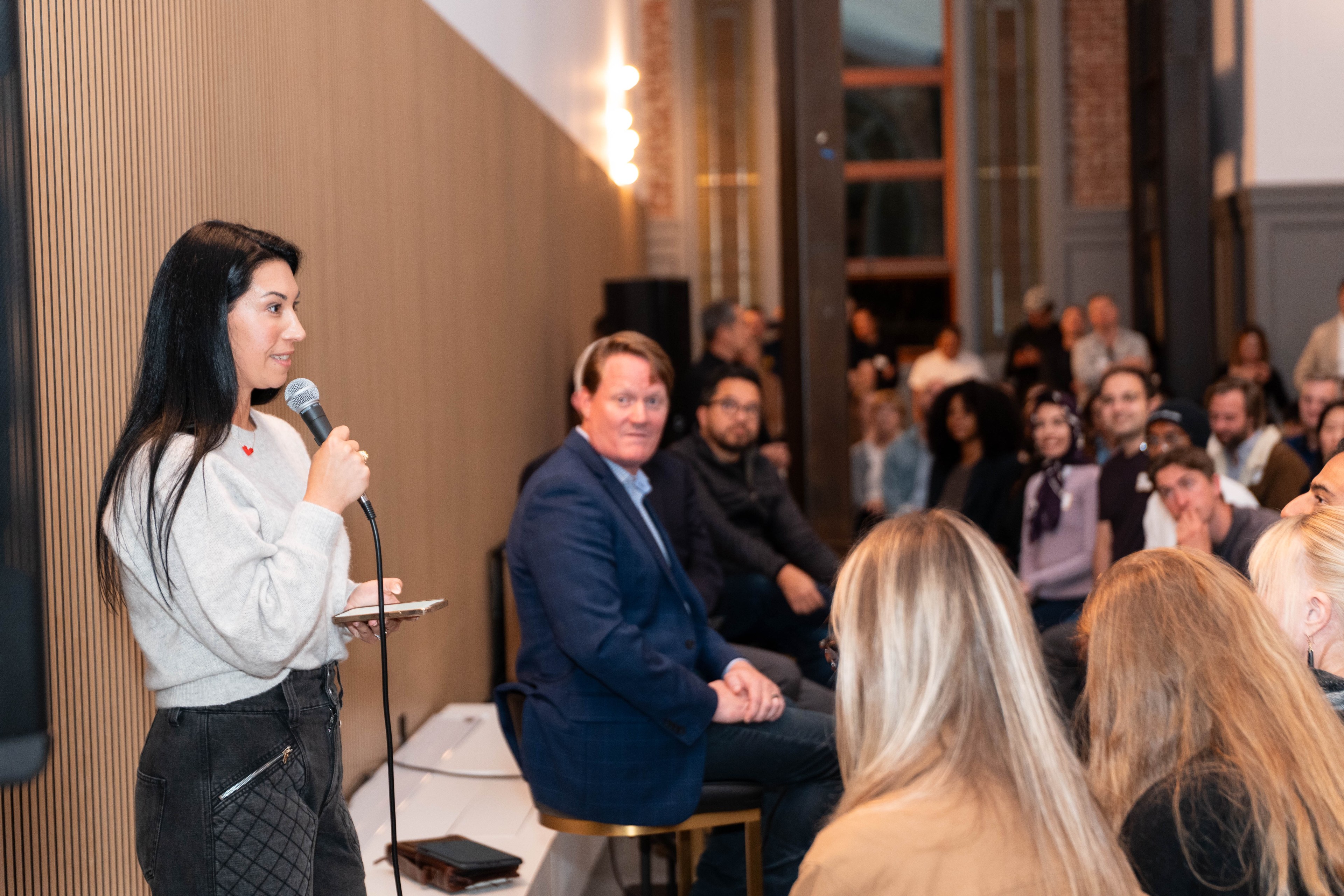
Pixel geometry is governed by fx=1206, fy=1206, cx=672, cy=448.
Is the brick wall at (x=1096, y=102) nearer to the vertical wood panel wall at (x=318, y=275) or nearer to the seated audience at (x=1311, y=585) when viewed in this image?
the vertical wood panel wall at (x=318, y=275)

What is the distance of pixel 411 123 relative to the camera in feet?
12.3

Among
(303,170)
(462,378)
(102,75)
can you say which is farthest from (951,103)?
(102,75)

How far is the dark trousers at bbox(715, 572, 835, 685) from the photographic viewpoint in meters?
3.97

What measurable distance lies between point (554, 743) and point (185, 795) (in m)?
1.06

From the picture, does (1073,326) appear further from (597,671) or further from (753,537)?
(597,671)

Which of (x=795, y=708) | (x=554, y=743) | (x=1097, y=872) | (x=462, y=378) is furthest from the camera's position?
(x=462, y=378)

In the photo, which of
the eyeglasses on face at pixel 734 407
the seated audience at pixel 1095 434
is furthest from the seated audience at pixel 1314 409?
the eyeglasses on face at pixel 734 407

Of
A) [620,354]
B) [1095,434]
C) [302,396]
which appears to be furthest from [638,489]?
[1095,434]

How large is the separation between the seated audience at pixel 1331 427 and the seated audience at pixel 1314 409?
0.55m

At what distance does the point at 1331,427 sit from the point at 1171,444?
702 millimetres

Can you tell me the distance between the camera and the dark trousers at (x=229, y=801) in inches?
58.9

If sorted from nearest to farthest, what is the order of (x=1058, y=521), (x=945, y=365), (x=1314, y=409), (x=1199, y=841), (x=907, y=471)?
(x=1199, y=841) < (x=1058, y=521) < (x=1314, y=409) < (x=907, y=471) < (x=945, y=365)

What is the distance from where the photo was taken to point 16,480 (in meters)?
1.29

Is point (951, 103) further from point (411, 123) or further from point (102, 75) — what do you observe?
point (102, 75)
